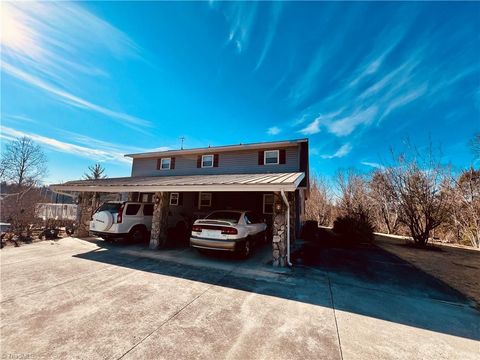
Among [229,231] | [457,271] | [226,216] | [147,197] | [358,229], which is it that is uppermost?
[147,197]

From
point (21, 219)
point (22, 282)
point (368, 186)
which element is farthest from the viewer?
point (368, 186)

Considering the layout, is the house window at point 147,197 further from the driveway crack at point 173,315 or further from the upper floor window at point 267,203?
the driveway crack at point 173,315

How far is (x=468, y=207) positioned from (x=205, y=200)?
730 inches

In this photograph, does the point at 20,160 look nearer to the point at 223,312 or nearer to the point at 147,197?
the point at 147,197

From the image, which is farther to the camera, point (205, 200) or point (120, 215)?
point (205, 200)

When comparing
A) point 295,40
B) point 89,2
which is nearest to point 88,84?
point 89,2

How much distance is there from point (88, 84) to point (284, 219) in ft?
34.3

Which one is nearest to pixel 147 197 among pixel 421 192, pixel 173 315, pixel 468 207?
pixel 173 315

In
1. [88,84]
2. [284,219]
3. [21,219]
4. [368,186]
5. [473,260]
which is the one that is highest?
[88,84]

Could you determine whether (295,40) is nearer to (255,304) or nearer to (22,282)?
(255,304)

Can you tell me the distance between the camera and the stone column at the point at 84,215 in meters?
11.1

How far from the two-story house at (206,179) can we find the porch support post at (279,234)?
0.78 feet

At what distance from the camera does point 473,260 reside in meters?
9.41

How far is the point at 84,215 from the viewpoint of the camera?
11.2 metres
